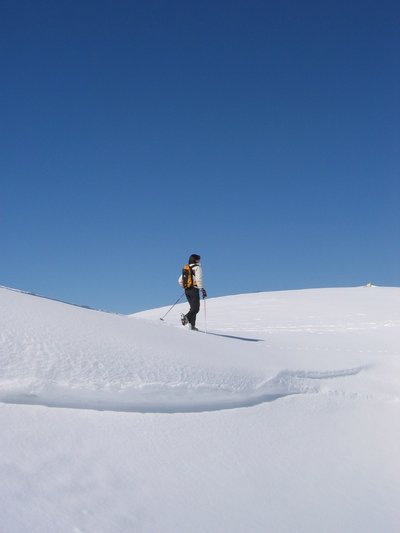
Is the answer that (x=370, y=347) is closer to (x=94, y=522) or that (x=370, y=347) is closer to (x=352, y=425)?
(x=352, y=425)

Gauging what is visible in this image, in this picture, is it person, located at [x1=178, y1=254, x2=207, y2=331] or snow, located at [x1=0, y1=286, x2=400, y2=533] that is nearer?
snow, located at [x1=0, y1=286, x2=400, y2=533]

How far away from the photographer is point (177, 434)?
450 cm

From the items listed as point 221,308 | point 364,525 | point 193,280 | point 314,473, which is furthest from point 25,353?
point 221,308

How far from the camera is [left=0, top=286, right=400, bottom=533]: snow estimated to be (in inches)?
137

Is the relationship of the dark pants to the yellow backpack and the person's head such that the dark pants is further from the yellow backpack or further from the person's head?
the person's head

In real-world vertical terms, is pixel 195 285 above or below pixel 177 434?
above

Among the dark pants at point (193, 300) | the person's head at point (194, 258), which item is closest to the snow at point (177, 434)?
the dark pants at point (193, 300)

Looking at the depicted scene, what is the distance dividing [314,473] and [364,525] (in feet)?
2.11

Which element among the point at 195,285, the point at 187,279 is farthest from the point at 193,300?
the point at 187,279

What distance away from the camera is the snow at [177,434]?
3.48m

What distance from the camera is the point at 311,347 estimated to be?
922 cm

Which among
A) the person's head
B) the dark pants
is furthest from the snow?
the person's head

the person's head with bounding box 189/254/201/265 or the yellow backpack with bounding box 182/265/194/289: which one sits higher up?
the person's head with bounding box 189/254/201/265

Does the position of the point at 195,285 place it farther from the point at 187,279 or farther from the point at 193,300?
the point at 193,300
